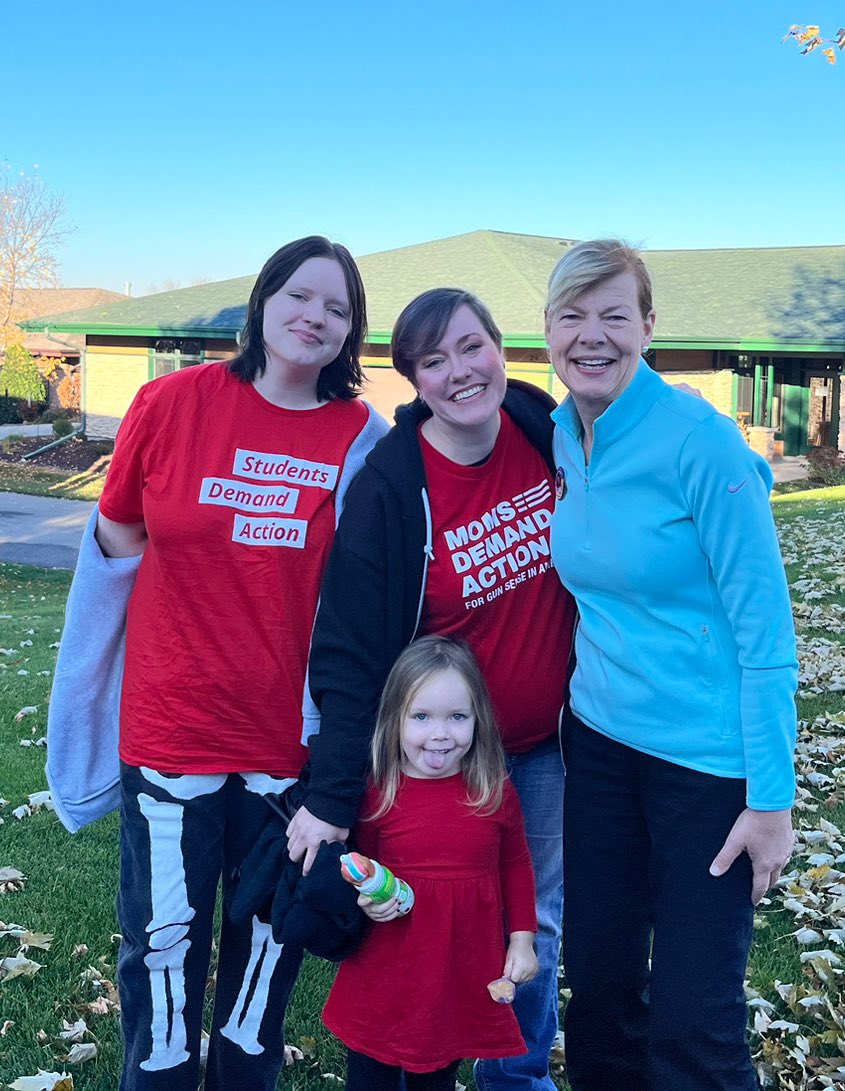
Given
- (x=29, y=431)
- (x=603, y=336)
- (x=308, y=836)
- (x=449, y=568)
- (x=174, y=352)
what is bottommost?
(x=308, y=836)

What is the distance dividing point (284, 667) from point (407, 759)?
0.40m

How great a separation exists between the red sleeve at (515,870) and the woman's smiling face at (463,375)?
0.98m

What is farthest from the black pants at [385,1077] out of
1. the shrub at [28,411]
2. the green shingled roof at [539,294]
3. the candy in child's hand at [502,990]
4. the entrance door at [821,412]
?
the shrub at [28,411]

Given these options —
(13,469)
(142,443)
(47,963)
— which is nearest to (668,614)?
(142,443)

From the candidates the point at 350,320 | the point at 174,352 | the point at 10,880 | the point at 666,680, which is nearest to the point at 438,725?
the point at 666,680

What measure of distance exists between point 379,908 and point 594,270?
1.60m

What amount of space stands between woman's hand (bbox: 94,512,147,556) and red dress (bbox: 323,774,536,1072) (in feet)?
3.07

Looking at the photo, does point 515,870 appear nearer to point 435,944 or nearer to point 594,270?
point 435,944

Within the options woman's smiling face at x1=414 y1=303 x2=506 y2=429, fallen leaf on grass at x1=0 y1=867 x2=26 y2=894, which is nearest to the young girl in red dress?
woman's smiling face at x1=414 y1=303 x2=506 y2=429

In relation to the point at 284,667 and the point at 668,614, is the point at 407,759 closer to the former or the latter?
the point at 284,667

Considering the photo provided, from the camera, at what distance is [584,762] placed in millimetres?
2588

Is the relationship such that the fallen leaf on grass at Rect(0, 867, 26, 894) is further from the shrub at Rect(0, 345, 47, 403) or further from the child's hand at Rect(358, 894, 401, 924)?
the shrub at Rect(0, 345, 47, 403)

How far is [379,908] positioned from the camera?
246cm

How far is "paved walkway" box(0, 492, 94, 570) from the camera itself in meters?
15.7
